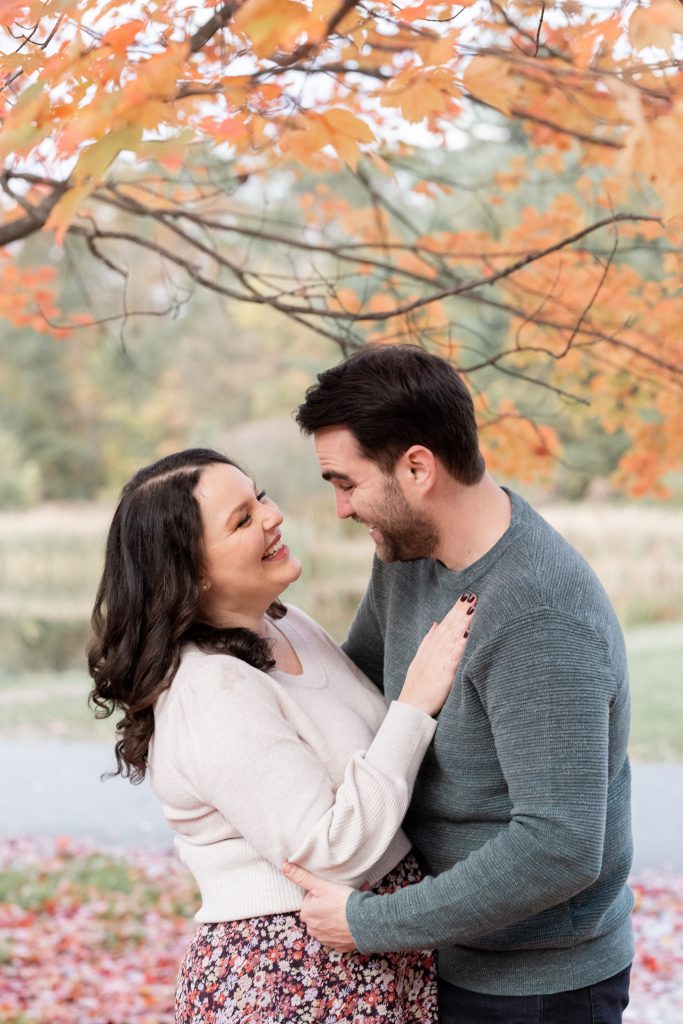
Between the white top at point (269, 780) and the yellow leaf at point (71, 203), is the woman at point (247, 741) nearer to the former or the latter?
the white top at point (269, 780)

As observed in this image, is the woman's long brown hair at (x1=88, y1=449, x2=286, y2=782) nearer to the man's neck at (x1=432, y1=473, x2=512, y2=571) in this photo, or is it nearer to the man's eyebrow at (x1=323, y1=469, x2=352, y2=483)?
the man's eyebrow at (x1=323, y1=469, x2=352, y2=483)

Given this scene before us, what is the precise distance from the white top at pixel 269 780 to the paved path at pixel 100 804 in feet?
15.3

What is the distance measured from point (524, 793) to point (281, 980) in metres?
0.49

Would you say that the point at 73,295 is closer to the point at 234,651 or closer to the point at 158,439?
the point at 158,439

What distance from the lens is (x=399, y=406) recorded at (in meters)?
1.72

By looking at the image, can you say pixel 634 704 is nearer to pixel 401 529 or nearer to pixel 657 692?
pixel 657 692

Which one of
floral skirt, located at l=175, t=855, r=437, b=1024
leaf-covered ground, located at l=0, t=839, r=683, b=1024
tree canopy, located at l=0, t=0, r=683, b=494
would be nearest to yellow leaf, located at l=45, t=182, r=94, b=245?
tree canopy, located at l=0, t=0, r=683, b=494

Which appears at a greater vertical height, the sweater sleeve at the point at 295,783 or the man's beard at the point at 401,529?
the man's beard at the point at 401,529

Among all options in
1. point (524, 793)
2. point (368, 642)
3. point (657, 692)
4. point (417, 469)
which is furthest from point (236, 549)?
point (657, 692)

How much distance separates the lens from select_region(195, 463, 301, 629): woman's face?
1837 mm

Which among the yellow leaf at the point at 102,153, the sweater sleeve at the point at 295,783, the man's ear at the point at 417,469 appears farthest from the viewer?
the man's ear at the point at 417,469

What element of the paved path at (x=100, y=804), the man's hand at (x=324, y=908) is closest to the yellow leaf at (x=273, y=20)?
the man's hand at (x=324, y=908)

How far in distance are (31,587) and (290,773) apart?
40.2 feet

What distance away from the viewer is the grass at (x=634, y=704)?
9.05m
